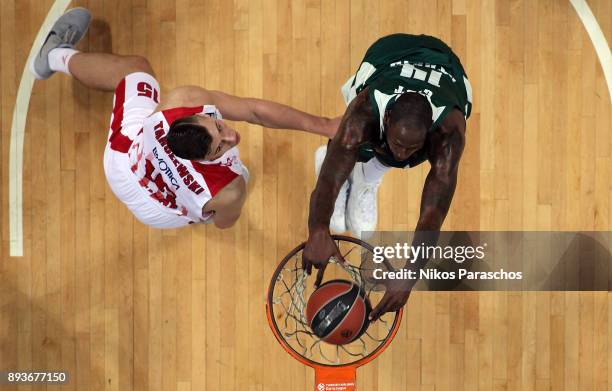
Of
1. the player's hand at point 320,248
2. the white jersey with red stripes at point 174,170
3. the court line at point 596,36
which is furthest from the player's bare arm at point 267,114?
the court line at point 596,36

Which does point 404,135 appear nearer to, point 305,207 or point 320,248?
point 320,248

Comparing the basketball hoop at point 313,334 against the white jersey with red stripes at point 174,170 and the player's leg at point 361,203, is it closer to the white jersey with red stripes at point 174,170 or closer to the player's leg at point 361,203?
the player's leg at point 361,203

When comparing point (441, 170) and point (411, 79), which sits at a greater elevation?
point (411, 79)

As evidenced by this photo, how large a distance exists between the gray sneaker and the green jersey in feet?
6.15

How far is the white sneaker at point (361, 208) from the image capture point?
3854 mm

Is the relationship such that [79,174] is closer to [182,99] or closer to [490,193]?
[182,99]

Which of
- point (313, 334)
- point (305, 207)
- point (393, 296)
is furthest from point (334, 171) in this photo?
point (305, 207)

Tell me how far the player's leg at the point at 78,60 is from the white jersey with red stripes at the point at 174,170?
0.75 m

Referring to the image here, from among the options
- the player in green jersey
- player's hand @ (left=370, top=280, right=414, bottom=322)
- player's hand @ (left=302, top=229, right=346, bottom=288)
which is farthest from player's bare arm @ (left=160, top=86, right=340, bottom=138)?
player's hand @ (left=370, top=280, right=414, bottom=322)

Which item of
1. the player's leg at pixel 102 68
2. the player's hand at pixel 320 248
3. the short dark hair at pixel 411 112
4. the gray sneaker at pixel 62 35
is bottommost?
the player's hand at pixel 320 248

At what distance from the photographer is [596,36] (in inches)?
164

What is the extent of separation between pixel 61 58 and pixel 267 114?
1442mm

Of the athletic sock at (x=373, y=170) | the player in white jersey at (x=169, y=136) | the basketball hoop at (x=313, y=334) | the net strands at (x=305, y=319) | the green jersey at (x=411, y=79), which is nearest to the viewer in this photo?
the green jersey at (x=411, y=79)

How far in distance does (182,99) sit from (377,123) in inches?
44.6
